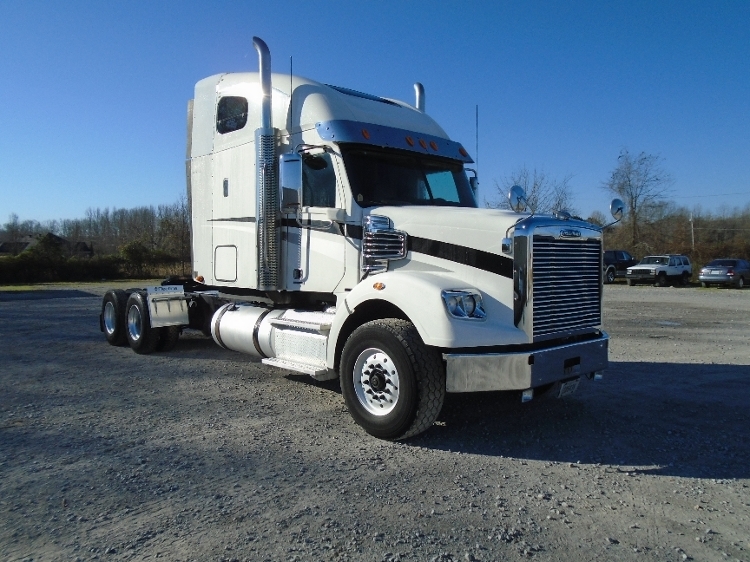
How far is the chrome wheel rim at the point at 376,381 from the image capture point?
5504mm

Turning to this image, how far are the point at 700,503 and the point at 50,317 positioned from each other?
1687cm

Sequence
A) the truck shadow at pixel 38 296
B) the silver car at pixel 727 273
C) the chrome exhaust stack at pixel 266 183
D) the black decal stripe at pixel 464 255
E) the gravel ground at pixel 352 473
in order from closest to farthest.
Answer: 1. the gravel ground at pixel 352 473
2. the black decal stripe at pixel 464 255
3. the chrome exhaust stack at pixel 266 183
4. the truck shadow at pixel 38 296
5. the silver car at pixel 727 273

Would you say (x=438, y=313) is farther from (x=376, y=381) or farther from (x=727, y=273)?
(x=727, y=273)

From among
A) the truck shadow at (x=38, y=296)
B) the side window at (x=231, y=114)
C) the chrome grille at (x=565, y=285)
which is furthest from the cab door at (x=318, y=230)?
the truck shadow at (x=38, y=296)

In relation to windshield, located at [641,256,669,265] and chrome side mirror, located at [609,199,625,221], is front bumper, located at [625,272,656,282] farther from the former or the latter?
chrome side mirror, located at [609,199,625,221]

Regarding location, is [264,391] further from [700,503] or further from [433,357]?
[700,503]

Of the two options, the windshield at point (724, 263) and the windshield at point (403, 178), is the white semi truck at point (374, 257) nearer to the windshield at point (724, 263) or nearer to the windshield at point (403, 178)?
the windshield at point (403, 178)

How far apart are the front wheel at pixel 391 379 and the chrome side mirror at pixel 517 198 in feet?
6.78

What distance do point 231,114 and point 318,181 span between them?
2169mm

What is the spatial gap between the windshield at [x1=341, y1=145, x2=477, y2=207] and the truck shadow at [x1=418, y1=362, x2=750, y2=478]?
7.83 ft

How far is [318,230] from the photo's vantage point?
7.03m

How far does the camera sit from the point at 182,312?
987cm

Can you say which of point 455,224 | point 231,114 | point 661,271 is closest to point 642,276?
point 661,271

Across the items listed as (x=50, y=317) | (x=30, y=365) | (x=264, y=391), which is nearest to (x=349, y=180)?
(x=264, y=391)
